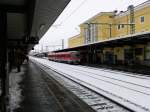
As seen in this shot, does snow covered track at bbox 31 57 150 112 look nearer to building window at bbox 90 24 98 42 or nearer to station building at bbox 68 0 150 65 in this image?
station building at bbox 68 0 150 65

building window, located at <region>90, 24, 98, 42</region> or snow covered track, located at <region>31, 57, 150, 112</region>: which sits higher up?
building window, located at <region>90, 24, 98, 42</region>

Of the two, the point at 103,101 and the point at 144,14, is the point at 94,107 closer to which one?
the point at 103,101

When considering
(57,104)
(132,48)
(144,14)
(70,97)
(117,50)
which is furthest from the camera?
(144,14)

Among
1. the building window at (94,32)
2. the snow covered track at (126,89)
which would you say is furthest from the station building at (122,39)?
the snow covered track at (126,89)

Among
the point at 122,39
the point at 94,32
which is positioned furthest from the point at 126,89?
the point at 94,32

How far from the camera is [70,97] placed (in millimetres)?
11906

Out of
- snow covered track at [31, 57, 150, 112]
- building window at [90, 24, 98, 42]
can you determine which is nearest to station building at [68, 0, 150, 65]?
building window at [90, 24, 98, 42]

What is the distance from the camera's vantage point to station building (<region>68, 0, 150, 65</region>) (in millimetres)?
31553

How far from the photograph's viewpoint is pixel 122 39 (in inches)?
1119

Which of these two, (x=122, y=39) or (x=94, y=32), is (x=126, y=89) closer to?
(x=122, y=39)

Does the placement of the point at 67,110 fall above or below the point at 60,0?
below

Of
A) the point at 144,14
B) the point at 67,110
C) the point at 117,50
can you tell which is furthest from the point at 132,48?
the point at 67,110

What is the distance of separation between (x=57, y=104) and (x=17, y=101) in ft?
5.73

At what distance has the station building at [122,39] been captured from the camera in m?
31.6
